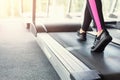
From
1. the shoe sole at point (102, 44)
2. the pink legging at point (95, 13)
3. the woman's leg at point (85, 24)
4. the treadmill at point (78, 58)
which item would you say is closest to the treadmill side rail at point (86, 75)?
the treadmill at point (78, 58)

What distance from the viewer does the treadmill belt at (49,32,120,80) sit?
1470 mm

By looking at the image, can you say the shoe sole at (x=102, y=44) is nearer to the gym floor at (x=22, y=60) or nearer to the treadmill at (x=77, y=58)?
the treadmill at (x=77, y=58)

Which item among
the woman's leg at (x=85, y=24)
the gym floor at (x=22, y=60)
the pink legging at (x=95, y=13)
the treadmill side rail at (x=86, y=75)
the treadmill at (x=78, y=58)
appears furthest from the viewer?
the woman's leg at (x=85, y=24)

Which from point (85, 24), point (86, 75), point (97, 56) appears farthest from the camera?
point (85, 24)

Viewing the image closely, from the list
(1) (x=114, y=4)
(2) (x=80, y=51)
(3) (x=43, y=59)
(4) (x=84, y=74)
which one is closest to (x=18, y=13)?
(1) (x=114, y=4)

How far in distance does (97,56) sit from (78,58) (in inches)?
8.3

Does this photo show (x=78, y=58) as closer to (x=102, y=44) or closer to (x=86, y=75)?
(x=102, y=44)

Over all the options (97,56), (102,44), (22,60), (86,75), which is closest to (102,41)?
(102,44)

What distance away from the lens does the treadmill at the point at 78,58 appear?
4.61 ft

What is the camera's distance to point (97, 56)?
1.83 m

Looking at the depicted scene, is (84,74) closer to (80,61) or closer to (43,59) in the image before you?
(80,61)

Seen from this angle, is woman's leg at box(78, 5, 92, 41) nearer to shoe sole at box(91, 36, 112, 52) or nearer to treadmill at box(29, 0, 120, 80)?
treadmill at box(29, 0, 120, 80)

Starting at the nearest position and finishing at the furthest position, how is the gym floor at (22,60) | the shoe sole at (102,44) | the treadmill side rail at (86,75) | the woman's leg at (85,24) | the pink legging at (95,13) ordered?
the treadmill side rail at (86,75) < the shoe sole at (102,44) < the pink legging at (95,13) < the gym floor at (22,60) < the woman's leg at (85,24)

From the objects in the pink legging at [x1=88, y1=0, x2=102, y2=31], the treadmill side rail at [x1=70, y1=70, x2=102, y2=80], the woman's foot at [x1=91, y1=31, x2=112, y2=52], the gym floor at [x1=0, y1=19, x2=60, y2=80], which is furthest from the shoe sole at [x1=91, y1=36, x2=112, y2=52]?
the gym floor at [x1=0, y1=19, x2=60, y2=80]
